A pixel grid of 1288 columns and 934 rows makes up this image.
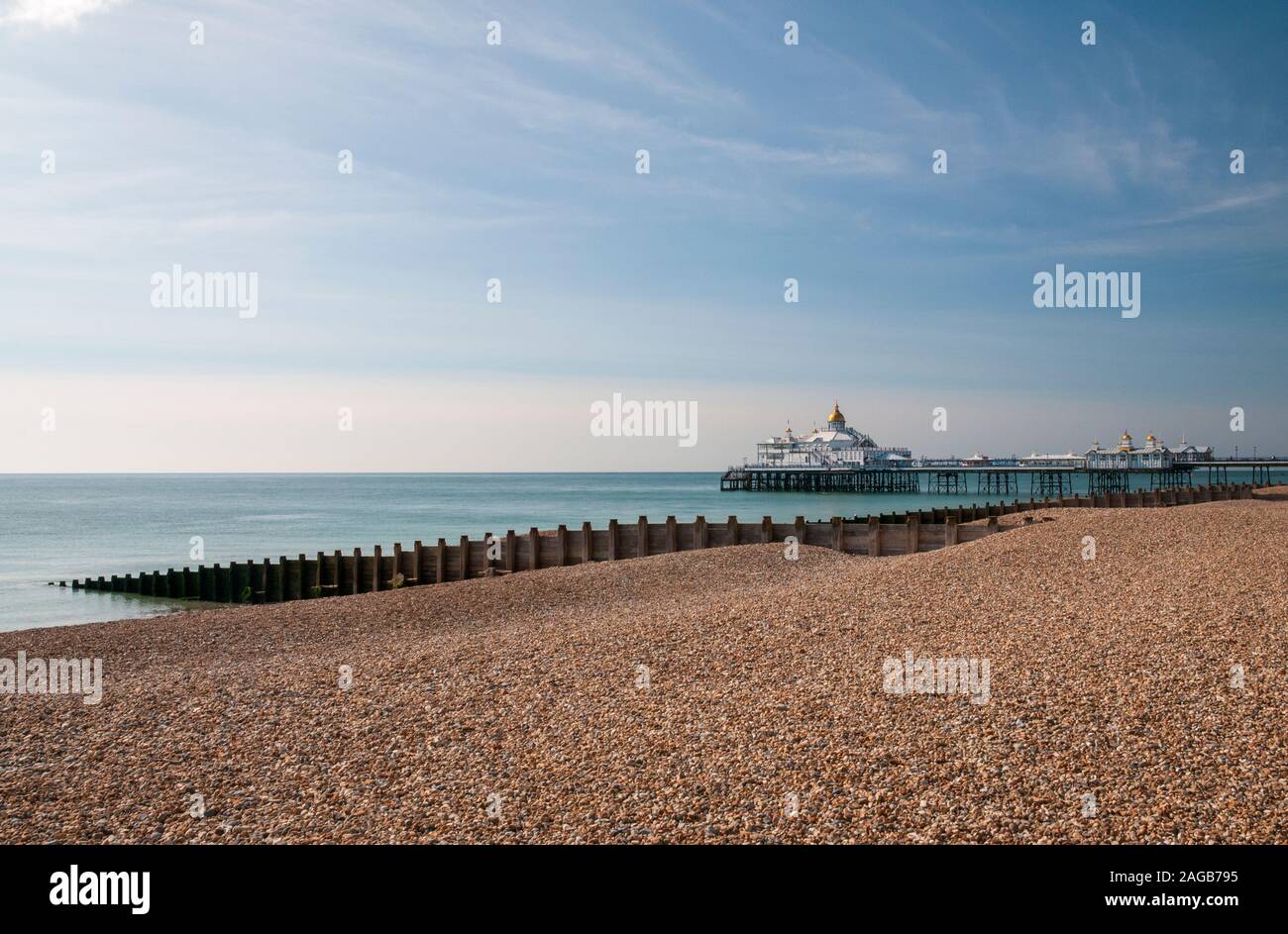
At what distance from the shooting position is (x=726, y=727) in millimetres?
7770

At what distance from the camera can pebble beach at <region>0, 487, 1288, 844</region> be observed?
6.07m

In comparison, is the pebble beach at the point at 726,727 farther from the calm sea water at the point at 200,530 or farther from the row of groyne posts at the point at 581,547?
the calm sea water at the point at 200,530

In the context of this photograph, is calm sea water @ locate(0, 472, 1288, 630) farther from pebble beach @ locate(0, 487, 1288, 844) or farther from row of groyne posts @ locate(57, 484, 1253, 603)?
pebble beach @ locate(0, 487, 1288, 844)

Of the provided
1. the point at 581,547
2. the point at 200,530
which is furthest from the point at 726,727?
the point at 200,530

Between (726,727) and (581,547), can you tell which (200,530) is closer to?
(581,547)

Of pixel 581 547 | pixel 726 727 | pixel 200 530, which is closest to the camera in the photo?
pixel 726 727

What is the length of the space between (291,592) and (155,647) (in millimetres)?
11299

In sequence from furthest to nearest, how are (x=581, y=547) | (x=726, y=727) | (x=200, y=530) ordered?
1. (x=200, y=530)
2. (x=581, y=547)
3. (x=726, y=727)

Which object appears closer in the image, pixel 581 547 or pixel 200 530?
pixel 581 547

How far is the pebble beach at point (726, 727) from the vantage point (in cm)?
607
